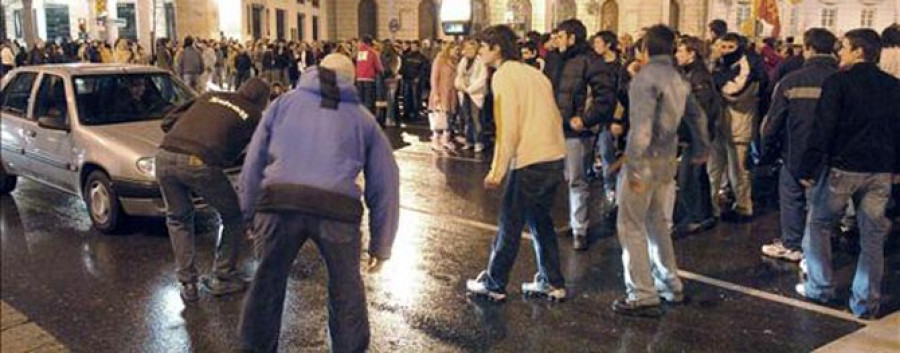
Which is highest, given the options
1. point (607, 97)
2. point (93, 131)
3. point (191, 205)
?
point (607, 97)

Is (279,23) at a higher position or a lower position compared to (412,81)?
higher

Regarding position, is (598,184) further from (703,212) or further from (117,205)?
(117,205)

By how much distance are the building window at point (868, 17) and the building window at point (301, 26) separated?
41.3 m

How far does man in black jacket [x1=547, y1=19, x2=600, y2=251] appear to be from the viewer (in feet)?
23.4

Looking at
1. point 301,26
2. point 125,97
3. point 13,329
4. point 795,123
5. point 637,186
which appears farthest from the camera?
point 301,26

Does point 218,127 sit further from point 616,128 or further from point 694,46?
point 694,46

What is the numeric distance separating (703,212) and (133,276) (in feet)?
17.4

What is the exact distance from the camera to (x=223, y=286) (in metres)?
6.51

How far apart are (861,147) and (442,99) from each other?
9.35m

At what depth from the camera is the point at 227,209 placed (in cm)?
636

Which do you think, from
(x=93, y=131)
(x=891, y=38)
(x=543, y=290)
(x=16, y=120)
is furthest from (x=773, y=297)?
(x=16, y=120)

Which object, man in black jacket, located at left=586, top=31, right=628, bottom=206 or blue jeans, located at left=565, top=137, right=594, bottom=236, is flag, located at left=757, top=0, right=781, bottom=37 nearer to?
man in black jacket, located at left=586, top=31, right=628, bottom=206

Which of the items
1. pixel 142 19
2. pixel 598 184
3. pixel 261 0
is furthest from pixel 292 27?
pixel 598 184

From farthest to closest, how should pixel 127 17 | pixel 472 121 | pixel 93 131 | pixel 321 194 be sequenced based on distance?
pixel 127 17 → pixel 472 121 → pixel 93 131 → pixel 321 194
